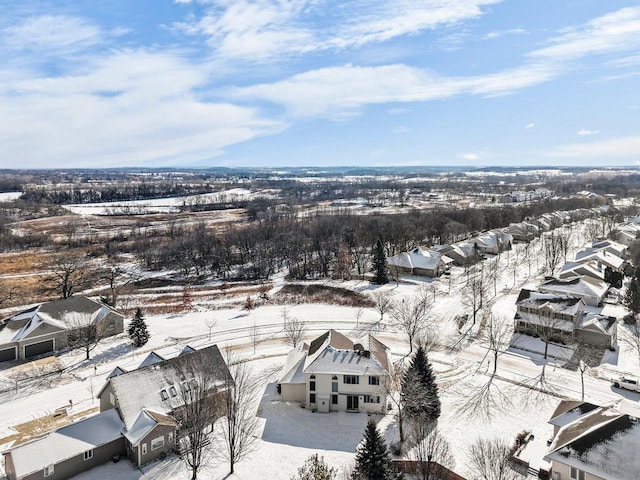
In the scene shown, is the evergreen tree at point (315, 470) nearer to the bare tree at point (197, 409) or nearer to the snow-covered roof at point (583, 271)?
the bare tree at point (197, 409)

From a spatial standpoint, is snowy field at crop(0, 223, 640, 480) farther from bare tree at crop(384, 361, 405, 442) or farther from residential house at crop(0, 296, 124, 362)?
residential house at crop(0, 296, 124, 362)

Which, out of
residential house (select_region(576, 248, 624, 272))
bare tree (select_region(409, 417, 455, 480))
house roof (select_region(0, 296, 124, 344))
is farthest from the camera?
residential house (select_region(576, 248, 624, 272))

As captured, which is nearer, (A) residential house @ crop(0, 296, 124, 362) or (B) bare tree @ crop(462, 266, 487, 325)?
(A) residential house @ crop(0, 296, 124, 362)

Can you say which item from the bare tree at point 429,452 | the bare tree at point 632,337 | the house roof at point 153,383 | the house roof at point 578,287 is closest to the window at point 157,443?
the house roof at point 153,383

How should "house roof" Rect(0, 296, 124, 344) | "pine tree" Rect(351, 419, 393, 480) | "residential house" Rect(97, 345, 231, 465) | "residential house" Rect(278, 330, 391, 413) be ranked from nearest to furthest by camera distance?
"pine tree" Rect(351, 419, 393, 480) → "residential house" Rect(97, 345, 231, 465) → "residential house" Rect(278, 330, 391, 413) → "house roof" Rect(0, 296, 124, 344)

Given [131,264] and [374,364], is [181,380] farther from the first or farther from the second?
[131,264]

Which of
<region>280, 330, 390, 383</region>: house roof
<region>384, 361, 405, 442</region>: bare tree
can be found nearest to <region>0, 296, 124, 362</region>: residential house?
<region>280, 330, 390, 383</region>: house roof
